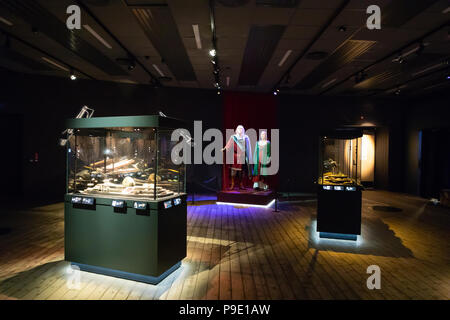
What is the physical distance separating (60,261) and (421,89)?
1142 cm

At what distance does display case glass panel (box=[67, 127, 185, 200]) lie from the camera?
3207 millimetres

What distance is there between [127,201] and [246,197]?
5.25m

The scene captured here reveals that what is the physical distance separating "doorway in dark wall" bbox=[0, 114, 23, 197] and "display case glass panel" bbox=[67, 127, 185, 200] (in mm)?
6789

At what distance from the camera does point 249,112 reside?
1002cm

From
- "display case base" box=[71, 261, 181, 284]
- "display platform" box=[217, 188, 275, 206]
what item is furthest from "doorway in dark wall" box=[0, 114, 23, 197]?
"display case base" box=[71, 261, 181, 284]

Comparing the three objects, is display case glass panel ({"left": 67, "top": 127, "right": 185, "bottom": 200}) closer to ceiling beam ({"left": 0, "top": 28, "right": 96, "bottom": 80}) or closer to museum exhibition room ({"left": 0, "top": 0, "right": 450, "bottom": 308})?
museum exhibition room ({"left": 0, "top": 0, "right": 450, "bottom": 308})

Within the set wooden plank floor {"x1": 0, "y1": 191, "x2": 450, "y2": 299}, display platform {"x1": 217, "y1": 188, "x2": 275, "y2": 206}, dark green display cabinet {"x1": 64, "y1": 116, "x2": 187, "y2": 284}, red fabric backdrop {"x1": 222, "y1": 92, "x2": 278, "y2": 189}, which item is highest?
red fabric backdrop {"x1": 222, "y1": 92, "x2": 278, "y2": 189}

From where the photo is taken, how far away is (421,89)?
936 centimetres

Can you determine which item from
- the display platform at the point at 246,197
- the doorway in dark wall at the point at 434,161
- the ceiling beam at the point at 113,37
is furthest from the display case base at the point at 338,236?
the doorway in dark wall at the point at 434,161

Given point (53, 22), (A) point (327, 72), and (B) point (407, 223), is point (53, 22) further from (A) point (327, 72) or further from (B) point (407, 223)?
(B) point (407, 223)

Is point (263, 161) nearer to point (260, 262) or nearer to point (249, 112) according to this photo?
point (249, 112)

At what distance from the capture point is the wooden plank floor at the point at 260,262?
9.55 feet

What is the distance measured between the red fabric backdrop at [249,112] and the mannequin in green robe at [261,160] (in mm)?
1692

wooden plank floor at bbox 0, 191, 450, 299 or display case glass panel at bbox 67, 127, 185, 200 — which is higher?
display case glass panel at bbox 67, 127, 185, 200
